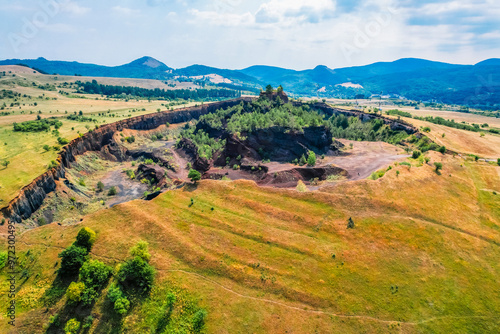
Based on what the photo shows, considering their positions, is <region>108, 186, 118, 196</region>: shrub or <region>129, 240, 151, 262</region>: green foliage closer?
<region>129, 240, 151, 262</region>: green foliage

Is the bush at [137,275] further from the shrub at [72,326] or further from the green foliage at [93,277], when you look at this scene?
the shrub at [72,326]

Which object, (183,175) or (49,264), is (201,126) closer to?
(183,175)

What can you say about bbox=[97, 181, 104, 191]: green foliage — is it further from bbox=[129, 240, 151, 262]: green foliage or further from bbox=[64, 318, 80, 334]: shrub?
bbox=[64, 318, 80, 334]: shrub

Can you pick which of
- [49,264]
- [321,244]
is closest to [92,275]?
[49,264]

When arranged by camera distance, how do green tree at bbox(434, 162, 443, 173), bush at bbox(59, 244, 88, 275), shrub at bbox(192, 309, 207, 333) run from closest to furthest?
shrub at bbox(192, 309, 207, 333) < bush at bbox(59, 244, 88, 275) < green tree at bbox(434, 162, 443, 173)

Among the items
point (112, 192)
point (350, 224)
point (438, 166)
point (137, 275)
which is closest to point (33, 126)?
point (112, 192)

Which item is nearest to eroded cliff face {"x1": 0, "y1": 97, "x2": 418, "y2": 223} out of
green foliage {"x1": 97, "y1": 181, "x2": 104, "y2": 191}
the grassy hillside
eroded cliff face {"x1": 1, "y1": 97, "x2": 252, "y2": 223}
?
eroded cliff face {"x1": 1, "y1": 97, "x2": 252, "y2": 223}

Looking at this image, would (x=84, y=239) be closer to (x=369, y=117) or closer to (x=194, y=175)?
(x=194, y=175)
